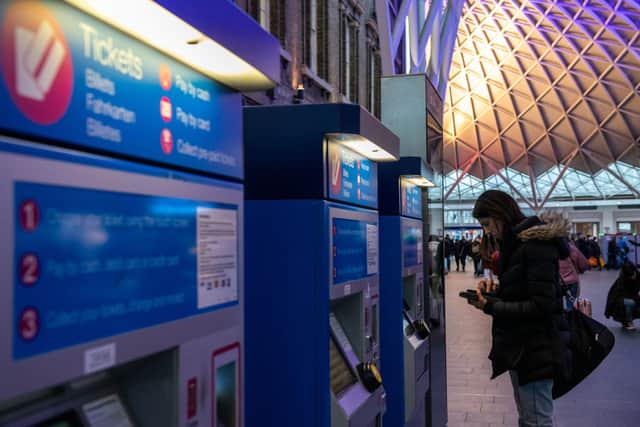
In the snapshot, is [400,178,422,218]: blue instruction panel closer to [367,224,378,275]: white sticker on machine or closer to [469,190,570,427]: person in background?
[367,224,378,275]: white sticker on machine

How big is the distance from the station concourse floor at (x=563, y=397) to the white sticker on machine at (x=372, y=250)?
301 centimetres

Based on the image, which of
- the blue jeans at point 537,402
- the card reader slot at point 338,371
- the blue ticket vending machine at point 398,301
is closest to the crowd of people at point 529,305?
the blue jeans at point 537,402

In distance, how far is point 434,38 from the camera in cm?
1950

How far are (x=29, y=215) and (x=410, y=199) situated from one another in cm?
453

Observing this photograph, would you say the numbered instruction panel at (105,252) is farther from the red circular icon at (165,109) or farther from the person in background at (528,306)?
the person in background at (528,306)

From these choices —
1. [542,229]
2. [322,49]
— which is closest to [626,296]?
[542,229]

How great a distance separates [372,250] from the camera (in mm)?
3932

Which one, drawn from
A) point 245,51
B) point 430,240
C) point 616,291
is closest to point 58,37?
point 245,51

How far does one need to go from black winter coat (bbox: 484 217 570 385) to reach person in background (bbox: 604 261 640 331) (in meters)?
8.91

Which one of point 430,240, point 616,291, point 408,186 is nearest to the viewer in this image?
point 408,186

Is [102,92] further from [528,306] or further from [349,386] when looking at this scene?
[528,306]

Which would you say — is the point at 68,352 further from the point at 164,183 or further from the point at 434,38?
the point at 434,38

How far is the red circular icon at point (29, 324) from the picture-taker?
1.33 m

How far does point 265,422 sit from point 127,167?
1.91m
